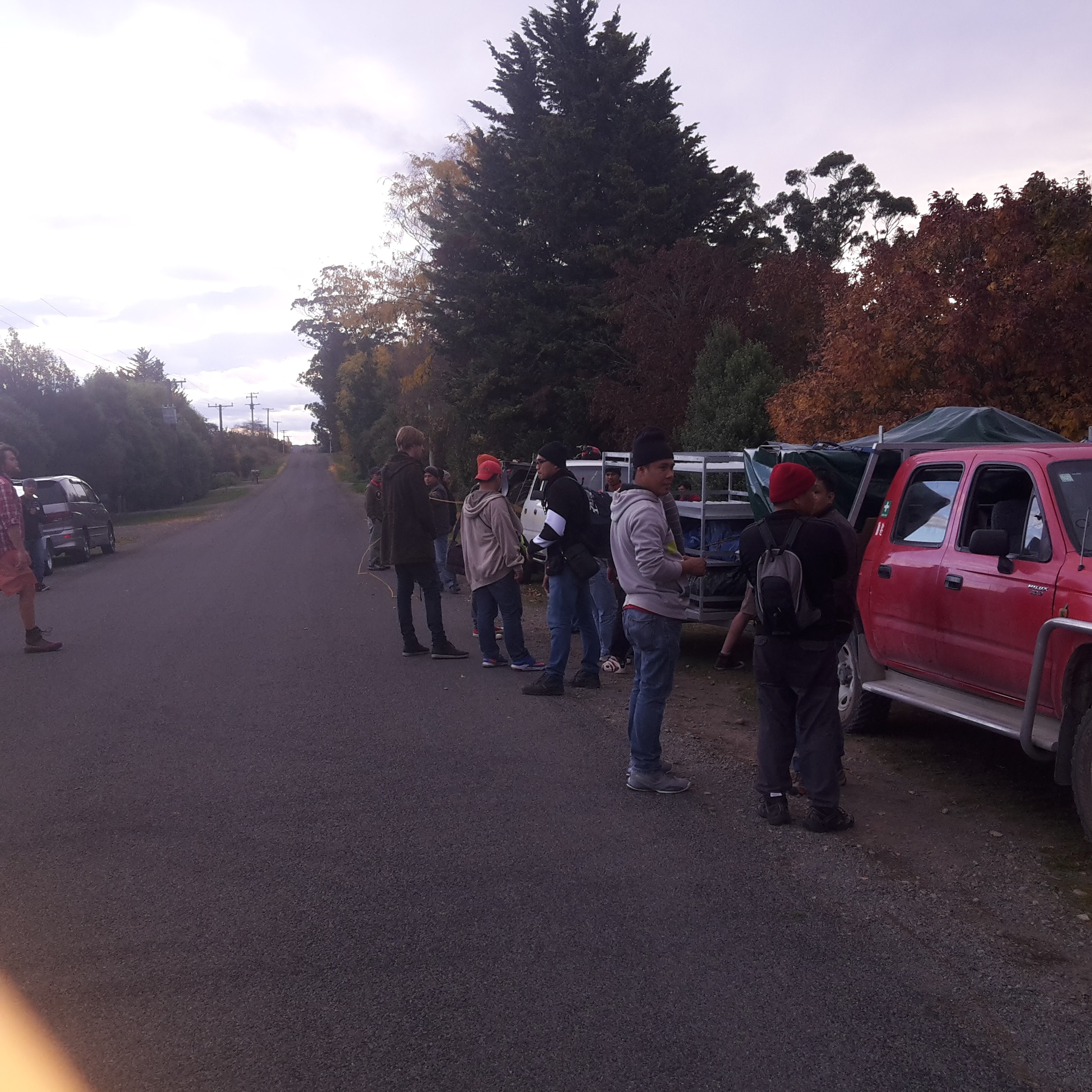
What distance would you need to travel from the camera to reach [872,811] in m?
5.63

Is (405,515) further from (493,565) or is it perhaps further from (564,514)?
(564,514)

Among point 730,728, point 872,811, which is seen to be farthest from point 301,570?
point 872,811

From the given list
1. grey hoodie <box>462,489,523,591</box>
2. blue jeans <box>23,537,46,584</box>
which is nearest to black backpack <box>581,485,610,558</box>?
grey hoodie <box>462,489,523,591</box>

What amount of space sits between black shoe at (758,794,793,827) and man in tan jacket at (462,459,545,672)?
4269 millimetres

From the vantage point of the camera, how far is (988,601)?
5.66m

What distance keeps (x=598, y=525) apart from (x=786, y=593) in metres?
3.75

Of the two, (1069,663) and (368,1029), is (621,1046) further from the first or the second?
(1069,663)

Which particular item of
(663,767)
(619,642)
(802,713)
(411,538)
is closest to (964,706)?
(802,713)

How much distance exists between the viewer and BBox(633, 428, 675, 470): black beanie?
5.89 metres

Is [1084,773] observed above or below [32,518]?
below

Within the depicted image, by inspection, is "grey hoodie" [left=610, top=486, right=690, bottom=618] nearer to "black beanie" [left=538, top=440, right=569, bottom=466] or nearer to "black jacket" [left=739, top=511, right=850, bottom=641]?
"black jacket" [left=739, top=511, right=850, bottom=641]

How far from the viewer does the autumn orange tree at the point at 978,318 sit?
1062 cm

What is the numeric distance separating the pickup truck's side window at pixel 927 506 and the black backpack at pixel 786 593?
154 cm

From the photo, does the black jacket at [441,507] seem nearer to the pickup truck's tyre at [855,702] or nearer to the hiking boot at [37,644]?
the hiking boot at [37,644]
